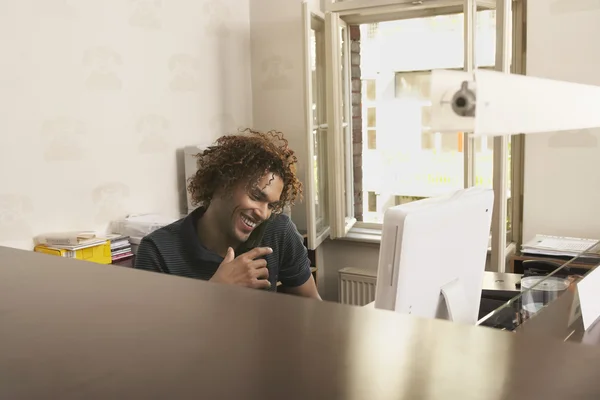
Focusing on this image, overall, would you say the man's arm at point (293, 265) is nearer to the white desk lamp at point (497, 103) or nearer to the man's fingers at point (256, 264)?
the man's fingers at point (256, 264)

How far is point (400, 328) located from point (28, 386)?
0.33 ft

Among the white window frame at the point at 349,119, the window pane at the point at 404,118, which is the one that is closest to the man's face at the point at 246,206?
the white window frame at the point at 349,119

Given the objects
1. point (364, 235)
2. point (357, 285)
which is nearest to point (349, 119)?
point (364, 235)

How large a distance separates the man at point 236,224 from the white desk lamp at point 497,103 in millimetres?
1651

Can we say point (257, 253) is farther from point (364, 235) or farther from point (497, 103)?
point (364, 235)

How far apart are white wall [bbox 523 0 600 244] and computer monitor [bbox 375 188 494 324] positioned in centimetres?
202

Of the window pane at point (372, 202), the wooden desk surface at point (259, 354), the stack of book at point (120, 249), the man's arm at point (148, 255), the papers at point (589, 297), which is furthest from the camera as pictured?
the window pane at point (372, 202)

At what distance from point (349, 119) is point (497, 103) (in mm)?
3758

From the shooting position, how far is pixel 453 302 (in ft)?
4.78

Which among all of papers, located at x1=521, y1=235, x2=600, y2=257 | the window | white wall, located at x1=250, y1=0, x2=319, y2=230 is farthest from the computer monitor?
white wall, located at x1=250, y1=0, x2=319, y2=230

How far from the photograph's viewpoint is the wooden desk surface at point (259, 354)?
0.46ft

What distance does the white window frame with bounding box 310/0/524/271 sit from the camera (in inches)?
122

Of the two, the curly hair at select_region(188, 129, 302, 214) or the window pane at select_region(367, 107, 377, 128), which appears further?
the window pane at select_region(367, 107, 377, 128)

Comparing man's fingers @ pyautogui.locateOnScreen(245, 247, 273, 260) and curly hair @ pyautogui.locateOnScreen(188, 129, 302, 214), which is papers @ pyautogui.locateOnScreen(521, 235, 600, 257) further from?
man's fingers @ pyautogui.locateOnScreen(245, 247, 273, 260)
